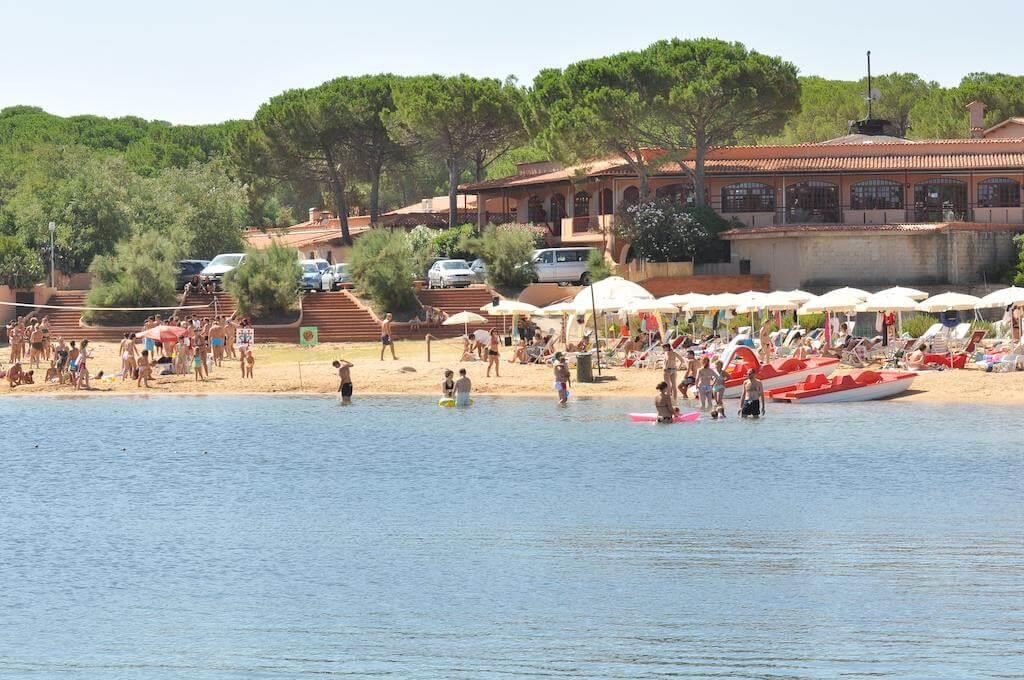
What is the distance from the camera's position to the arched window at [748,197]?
59.9m

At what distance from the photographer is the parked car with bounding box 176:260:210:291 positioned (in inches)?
2219

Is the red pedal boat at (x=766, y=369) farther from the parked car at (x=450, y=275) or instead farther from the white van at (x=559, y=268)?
the parked car at (x=450, y=275)

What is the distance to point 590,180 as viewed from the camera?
60.7m

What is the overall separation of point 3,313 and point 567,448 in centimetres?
2866

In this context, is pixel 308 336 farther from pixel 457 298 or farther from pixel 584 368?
pixel 584 368

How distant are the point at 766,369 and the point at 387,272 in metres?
17.4

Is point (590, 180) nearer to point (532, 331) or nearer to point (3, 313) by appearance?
point (532, 331)

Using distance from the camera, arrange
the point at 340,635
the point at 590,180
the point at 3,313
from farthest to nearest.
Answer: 1. the point at 590,180
2. the point at 3,313
3. the point at 340,635

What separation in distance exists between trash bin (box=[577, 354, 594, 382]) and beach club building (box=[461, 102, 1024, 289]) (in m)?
16.4

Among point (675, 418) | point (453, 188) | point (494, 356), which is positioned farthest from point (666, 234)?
point (675, 418)

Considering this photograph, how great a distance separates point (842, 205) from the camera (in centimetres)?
5941

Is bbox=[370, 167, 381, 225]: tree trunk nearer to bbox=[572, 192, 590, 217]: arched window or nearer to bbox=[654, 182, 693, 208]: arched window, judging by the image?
bbox=[572, 192, 590, 217]: arched window

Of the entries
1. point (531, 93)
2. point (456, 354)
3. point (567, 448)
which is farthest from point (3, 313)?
point (567, 448)

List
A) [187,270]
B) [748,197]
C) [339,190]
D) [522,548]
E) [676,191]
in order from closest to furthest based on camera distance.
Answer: [522,548] < [187,270] < [748,197] < [676,191] < [339,190]
